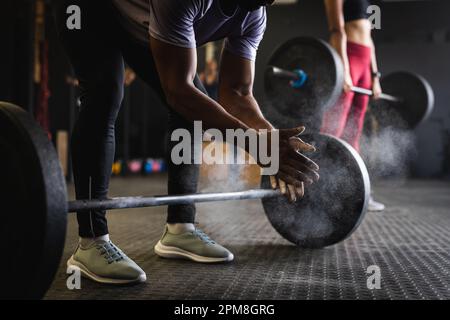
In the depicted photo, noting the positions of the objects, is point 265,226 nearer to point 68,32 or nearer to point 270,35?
point 68,32

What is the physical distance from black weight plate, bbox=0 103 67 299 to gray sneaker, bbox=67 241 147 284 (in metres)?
0.28

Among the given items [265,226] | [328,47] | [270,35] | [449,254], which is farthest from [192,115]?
[270,35]

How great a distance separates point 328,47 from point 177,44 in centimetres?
134

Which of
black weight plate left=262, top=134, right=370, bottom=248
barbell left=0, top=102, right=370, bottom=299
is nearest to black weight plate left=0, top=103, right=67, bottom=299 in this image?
barbell left=0, top=102, right=370, bottom=299

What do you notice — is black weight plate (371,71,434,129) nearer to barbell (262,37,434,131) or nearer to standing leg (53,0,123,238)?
barbell (262,37,434,131)

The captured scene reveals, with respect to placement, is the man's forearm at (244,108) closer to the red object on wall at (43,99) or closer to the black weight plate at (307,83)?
the black weight plate at (307,83)

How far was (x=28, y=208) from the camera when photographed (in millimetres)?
782

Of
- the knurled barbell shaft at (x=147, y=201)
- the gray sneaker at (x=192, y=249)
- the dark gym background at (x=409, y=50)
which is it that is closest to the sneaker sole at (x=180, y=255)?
the gray sneaker at (x=192, y=249)

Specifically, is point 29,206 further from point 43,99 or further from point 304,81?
point 43,99

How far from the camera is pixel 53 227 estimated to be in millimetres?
766

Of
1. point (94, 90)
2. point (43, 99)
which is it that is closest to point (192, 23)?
point (94, 90)

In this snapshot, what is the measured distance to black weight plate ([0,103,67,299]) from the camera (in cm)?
76

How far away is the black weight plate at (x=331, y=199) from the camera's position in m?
1.41

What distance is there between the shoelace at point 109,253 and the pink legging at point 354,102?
1.45 meters
